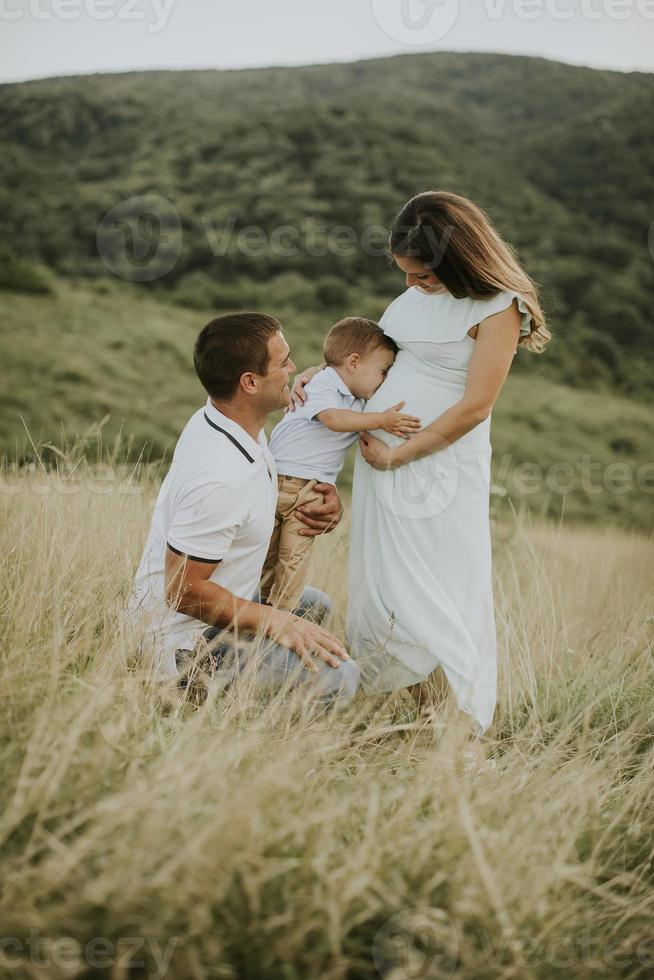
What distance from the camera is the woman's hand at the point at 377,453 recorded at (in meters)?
3.46

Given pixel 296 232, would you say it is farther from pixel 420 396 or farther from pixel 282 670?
pixel 282 670

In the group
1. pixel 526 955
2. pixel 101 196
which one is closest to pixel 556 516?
pixel 526 955

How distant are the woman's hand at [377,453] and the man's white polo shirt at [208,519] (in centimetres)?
44

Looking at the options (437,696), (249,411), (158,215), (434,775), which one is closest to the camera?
(434,775)

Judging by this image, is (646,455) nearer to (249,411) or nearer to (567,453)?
(567,453)

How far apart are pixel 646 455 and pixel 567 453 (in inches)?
90.3

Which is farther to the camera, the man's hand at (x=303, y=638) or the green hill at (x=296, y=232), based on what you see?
the green hill at (x=296, y=232)

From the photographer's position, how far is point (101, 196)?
3031 centimetres

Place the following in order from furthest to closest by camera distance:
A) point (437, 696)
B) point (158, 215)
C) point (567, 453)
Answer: point (158, 215) < point (567, 453) < point (437, 696)

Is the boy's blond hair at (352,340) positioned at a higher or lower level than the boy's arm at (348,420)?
higher

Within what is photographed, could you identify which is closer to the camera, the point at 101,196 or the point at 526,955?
the point at 526,955

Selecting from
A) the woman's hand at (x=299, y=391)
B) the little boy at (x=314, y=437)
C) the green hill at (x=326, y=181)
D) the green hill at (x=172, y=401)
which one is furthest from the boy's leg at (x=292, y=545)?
the green hill at (x=326, y=181)

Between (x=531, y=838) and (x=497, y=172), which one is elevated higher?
(x=497, y=172)

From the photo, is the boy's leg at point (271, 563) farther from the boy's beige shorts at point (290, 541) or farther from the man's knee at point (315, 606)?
the man's knee at point (315, 606)
